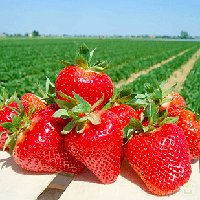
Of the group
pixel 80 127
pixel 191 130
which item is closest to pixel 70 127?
pixel 80 127

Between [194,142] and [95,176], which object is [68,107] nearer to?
[95,176]

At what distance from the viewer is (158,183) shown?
1179mm

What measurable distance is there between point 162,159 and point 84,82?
60 cm

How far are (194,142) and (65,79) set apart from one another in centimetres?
88

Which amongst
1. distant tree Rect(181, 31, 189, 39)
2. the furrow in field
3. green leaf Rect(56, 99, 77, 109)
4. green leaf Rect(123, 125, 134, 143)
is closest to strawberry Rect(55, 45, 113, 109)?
green leaf Rect(56, 99, 77, 109)

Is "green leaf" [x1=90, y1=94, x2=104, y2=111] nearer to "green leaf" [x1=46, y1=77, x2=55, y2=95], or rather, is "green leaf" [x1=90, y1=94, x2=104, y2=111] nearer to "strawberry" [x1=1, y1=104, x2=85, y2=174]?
"strawberry" [x1=1, y1=104, x2=85, y2=174]

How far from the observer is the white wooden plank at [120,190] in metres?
1.18

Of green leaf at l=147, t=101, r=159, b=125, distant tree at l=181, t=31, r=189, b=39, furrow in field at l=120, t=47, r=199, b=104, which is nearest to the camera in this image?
green leaf at l=147, t=101, r=159, b=125

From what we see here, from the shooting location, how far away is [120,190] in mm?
1229

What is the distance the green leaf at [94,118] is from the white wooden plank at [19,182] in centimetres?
47

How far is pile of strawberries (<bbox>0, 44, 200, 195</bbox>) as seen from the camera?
1183mm

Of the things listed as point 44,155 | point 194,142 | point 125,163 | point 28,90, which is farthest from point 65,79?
point 28,90

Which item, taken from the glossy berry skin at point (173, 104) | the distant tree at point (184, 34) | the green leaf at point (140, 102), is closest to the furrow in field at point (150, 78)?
the glossy berry skin at point (173, 104)

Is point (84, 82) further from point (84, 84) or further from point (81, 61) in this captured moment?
point (81, 61)
